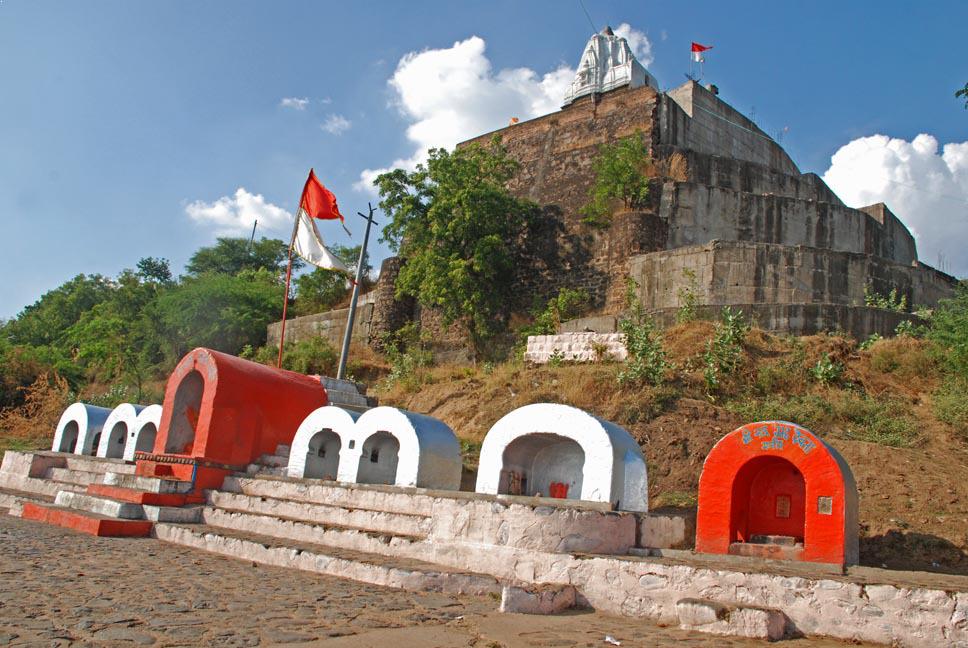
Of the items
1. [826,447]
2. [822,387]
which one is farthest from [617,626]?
[822,387]

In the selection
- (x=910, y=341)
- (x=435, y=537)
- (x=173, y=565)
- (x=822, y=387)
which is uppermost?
(x=910, y=341)

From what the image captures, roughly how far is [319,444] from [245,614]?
16.2 ft

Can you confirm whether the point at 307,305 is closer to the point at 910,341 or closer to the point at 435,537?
the point at 910,341

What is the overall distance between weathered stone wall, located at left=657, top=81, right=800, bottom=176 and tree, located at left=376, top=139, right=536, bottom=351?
16.3 ft

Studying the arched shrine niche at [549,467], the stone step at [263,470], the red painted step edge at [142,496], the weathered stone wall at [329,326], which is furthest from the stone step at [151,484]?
the weathered stone wall at [329,326]

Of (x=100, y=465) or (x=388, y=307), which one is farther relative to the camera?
(x=388, y=307)

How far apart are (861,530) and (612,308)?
37.9 ft

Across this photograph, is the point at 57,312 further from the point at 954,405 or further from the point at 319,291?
the point at 954,405

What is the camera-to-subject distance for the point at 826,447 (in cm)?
610

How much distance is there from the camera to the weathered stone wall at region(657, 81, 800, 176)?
70.8 ft

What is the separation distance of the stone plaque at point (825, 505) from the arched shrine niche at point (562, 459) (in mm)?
1355

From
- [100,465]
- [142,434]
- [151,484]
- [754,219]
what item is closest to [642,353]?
[151,484]

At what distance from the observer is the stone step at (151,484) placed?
843 cm

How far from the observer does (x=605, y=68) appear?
24.7 metres
